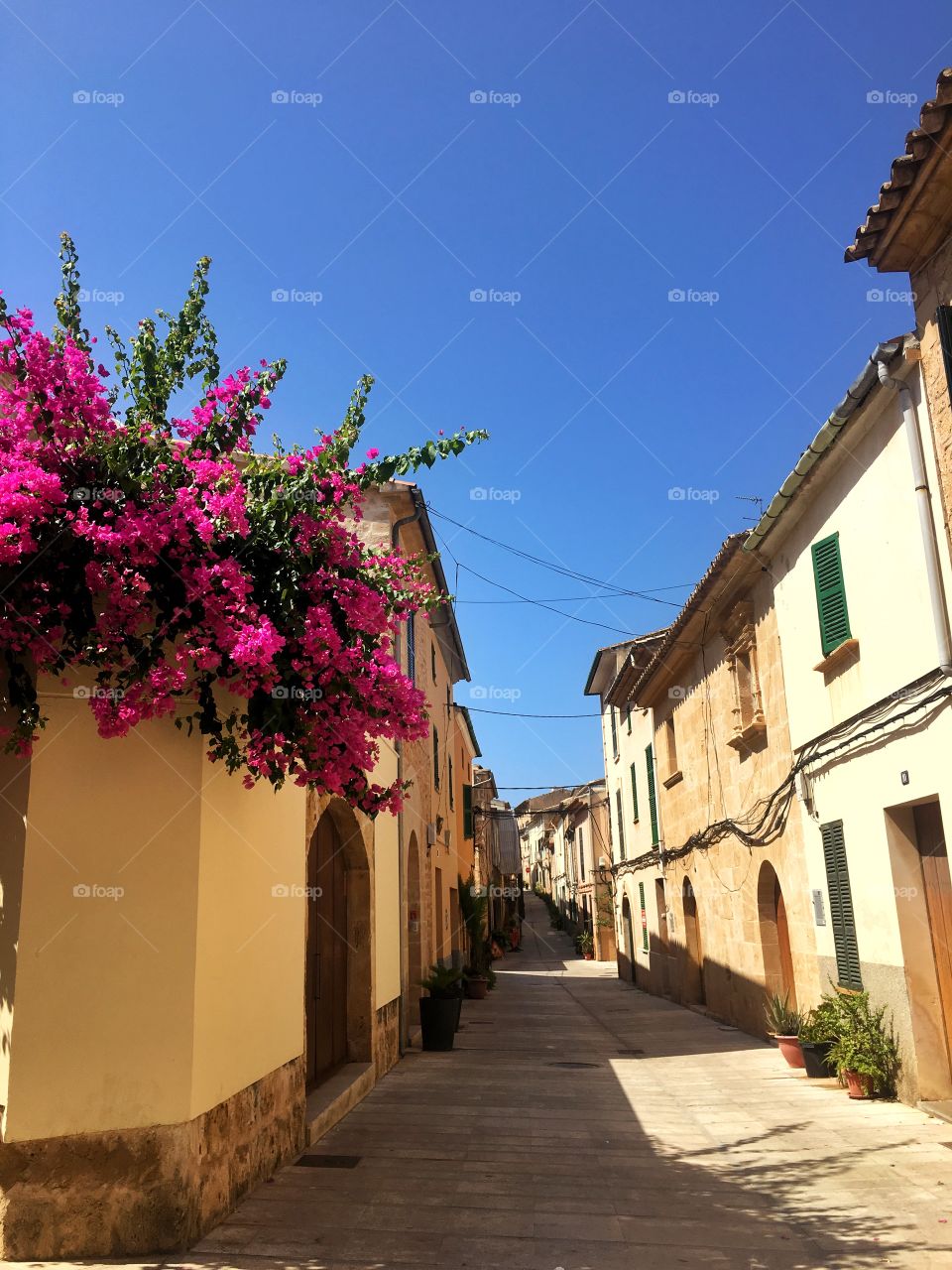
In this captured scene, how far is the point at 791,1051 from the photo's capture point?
392 inches

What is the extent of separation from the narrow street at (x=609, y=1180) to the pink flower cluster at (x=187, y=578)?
7.57 ft

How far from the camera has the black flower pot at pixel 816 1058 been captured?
30.6 ft

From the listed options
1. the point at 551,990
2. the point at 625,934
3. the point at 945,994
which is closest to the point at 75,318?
the point at 945,994

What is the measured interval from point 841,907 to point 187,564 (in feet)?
25.2

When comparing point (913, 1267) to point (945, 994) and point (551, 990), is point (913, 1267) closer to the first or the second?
point (945, 994)

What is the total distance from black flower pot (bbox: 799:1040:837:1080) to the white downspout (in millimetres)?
4559

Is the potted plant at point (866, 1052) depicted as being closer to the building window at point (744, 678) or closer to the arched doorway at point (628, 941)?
the building window at point (744, 678)

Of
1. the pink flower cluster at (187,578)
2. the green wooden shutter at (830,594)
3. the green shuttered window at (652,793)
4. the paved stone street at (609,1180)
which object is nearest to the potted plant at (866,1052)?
the paved stone street at (609,1180)

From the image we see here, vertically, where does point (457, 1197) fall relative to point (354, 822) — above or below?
below

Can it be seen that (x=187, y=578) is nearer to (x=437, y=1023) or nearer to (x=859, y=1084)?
(x=859, y=1084)

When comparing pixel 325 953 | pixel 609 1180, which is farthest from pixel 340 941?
pixel 609 1180

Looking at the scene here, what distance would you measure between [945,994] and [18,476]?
7773 mm

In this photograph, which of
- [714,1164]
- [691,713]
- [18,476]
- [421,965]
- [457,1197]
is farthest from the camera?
[691,713]

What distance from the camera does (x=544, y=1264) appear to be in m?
4.57
